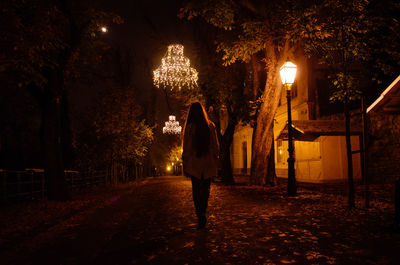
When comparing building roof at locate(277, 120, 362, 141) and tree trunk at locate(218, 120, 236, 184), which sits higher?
building roof at locate(277, 120, 362, 141)

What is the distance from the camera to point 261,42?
43.0 ft

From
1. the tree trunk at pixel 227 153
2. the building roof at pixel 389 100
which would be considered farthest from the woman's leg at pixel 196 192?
the tree trunk at pixel 227 153

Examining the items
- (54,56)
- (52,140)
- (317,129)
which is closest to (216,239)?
(52,140)

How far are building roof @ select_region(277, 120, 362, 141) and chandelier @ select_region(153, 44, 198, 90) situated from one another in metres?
5.90

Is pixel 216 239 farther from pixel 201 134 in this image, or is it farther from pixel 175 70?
pixel 175 70

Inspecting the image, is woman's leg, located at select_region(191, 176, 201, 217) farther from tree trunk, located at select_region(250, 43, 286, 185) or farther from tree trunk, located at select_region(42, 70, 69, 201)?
tree trunk, located at select_region(250, 43, 286, 185)

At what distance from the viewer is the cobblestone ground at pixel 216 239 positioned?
3916 millimetres

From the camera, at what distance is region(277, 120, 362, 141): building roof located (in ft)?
53.2

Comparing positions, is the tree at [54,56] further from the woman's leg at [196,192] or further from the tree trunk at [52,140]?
the woman's leg at [196,192]

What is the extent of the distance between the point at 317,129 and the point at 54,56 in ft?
42.2

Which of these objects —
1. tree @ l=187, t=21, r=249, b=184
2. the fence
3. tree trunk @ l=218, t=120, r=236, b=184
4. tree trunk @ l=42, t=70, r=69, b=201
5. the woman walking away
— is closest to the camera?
the woman walking away

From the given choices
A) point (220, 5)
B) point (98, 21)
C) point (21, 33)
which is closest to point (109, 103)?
point (98, 21)

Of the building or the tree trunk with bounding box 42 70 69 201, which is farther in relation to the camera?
the building

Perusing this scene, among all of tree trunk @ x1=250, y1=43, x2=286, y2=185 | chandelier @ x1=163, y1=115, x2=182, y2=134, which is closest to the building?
tree trunk @ x1=250, y1=43, x2=286, y2=185
